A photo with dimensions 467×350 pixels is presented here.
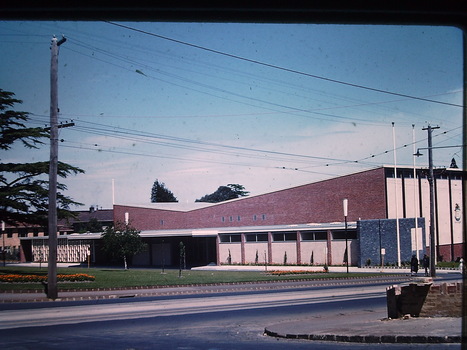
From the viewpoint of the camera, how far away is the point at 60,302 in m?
23.3

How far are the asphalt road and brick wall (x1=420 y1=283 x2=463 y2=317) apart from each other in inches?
84.7

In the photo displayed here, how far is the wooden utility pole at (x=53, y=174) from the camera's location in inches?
946

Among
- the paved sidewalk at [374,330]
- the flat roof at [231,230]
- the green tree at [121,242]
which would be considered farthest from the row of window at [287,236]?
the paved sidewalk at [374,330]

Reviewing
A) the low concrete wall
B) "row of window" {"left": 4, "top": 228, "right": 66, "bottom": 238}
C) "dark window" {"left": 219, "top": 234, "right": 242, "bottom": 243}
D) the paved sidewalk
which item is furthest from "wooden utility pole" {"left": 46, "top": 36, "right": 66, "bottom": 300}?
"row of window" {"left": 4, "top": 228, "right": 66, "bottom": 238}

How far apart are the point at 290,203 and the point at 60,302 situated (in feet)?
135

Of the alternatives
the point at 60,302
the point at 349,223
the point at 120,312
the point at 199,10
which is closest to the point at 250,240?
the point at 349,223

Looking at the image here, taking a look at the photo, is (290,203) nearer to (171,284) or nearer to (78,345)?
(171,284)

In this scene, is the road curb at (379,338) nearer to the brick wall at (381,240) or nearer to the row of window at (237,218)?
the brick wall at (381,240)

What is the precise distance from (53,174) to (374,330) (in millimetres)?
17191

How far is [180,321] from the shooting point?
16516 mm

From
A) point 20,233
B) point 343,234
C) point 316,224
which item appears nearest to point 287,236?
point 316,224

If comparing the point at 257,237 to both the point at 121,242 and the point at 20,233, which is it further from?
the point at 20,233

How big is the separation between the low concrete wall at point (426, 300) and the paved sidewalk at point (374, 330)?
0.24 meters

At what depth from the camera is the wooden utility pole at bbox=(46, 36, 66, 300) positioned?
78.8 feet
